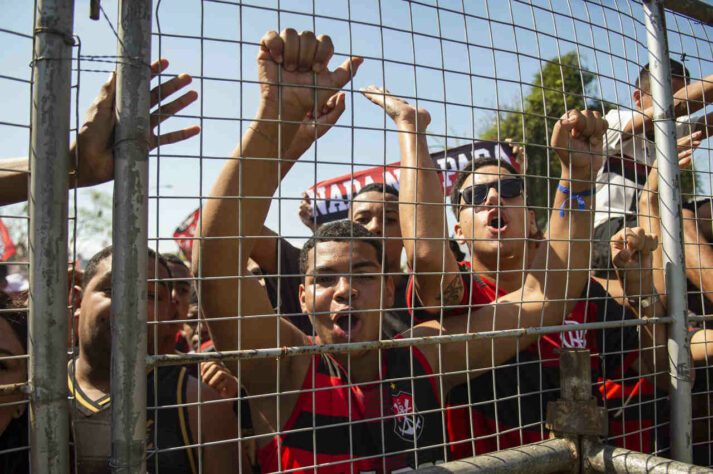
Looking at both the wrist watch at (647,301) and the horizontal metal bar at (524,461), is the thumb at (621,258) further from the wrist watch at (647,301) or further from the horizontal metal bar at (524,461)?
A: the horizontal metal bar at (524,461)

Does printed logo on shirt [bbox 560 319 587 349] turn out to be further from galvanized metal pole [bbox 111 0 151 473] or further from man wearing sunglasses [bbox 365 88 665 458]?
galvanized metal pole [bbox 111 0 151 473]

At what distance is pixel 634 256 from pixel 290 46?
1420 mm

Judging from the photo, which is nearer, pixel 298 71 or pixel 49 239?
pixel 49 239

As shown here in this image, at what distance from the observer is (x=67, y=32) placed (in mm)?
1026

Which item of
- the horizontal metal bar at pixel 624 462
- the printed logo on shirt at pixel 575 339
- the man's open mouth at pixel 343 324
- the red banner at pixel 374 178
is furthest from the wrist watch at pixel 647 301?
the red banner at pixel 374 178

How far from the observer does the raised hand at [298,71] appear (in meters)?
1.33

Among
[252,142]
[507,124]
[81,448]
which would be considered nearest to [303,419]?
[81,448]

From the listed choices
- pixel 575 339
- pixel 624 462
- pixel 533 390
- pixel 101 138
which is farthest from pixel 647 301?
pixel 101 138

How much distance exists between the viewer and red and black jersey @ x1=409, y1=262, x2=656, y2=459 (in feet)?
6.19

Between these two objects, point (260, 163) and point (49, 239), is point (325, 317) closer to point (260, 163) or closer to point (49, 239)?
point (260, 163)

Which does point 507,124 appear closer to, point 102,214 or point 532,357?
point 102,214

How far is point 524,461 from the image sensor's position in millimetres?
1300

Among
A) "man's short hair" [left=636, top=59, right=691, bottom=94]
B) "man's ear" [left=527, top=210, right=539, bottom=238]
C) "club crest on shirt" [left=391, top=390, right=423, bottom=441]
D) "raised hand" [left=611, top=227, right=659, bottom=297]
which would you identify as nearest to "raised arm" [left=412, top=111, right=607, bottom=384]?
"raised hand" [left=611, top=227, right=659, bottom=297]

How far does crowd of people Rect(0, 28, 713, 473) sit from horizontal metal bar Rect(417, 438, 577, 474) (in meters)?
0.12
